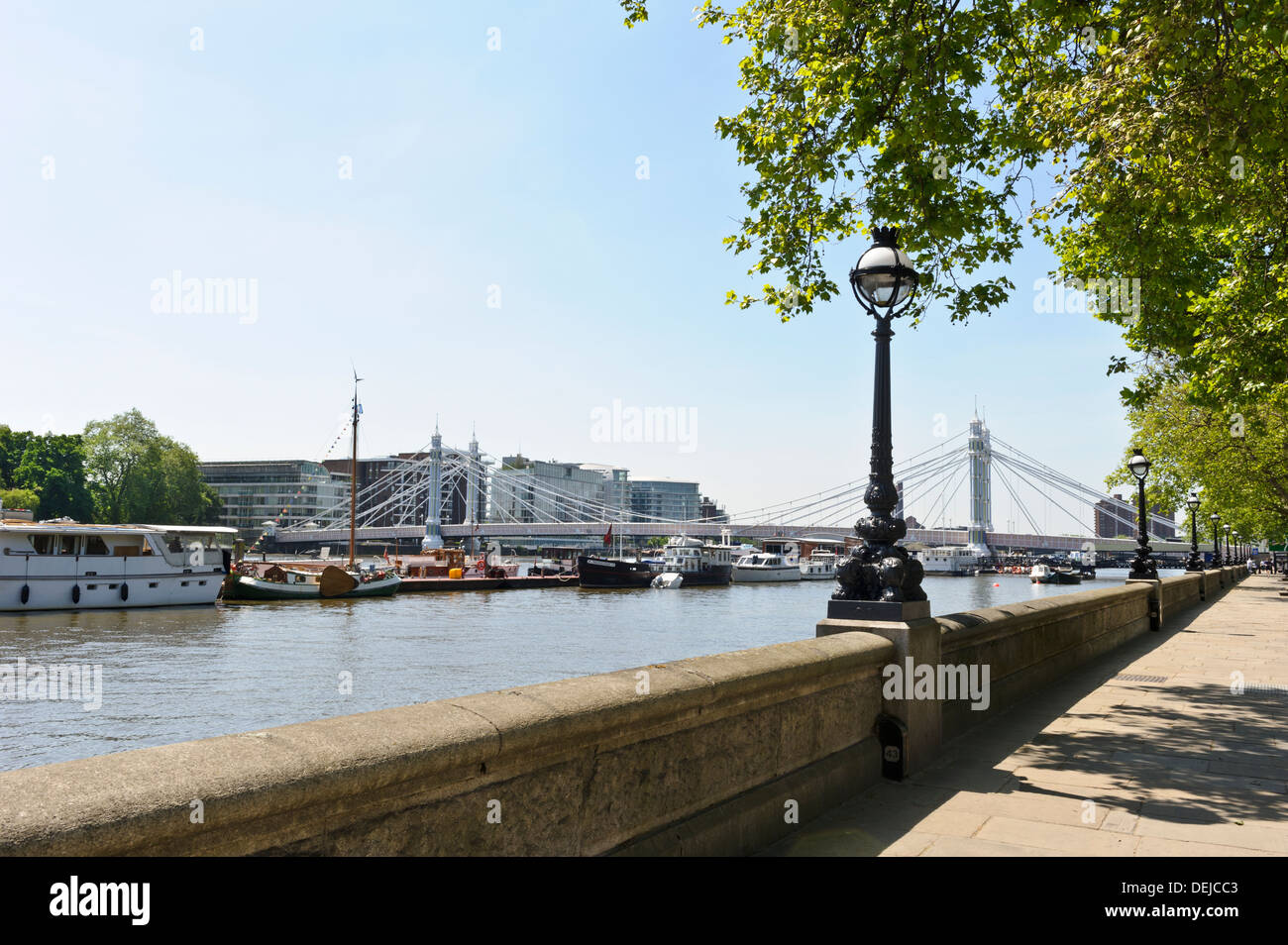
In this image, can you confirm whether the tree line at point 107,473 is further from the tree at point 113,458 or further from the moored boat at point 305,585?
the moored boat at point 305,585

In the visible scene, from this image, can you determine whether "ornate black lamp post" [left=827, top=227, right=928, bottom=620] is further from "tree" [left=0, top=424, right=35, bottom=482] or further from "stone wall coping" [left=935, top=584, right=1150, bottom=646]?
"tree" [left=0, top=424, right=35, bottom=482]

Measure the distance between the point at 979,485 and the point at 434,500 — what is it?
6886cm

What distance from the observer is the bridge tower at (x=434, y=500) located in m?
106

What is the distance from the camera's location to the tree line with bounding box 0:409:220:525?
92.1 metres

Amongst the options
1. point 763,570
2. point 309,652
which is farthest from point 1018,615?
point 763,570

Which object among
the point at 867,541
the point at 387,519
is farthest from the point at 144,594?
the point at 387,519

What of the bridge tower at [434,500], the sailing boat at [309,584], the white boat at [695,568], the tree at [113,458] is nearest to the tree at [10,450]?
the tree at [113,458]

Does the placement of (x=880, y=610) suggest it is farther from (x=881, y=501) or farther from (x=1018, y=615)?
(x=1018, y=615)

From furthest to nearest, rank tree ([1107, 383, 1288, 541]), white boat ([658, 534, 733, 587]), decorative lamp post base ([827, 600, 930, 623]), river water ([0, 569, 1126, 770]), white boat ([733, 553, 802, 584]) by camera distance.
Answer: white boat ([733, 553, 802, 584])
white boat ([658, 534, 733, 587])
tree ([1107, 383, 1288, 541])
river water ([0, 569, 1126, 770])
decorative lamp post base ([827, 600, 930, 623])

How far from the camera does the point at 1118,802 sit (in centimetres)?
520

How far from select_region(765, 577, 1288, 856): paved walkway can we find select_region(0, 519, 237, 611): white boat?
44290 millimetres

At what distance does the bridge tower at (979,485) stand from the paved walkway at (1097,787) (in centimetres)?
11339

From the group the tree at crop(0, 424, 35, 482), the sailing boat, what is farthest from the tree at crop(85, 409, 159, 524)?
the sailing boat
